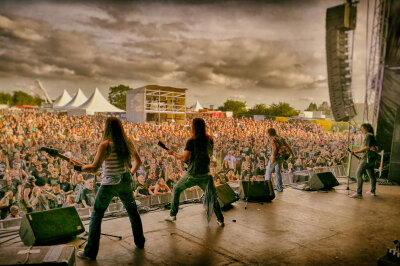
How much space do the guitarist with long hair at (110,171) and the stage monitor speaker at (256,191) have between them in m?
2.67

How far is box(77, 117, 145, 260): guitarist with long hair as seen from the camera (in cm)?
262

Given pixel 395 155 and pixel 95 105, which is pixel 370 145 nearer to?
pixel 395 155

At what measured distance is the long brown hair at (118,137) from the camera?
8.77 ft

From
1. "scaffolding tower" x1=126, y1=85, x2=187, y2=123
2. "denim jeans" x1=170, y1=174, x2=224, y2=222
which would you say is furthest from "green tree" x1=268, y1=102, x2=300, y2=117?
"denim jeans" x1=170, y1=174, x2=224, y2=222

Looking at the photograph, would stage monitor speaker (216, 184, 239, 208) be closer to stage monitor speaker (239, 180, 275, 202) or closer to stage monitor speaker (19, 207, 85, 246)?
stage monitor speaker (239, 180, 275, 202)

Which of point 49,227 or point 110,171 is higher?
point 110,171

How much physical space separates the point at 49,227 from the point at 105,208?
76 cm

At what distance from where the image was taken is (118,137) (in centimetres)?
270

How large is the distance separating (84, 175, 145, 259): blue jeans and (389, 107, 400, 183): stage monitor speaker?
7316mm

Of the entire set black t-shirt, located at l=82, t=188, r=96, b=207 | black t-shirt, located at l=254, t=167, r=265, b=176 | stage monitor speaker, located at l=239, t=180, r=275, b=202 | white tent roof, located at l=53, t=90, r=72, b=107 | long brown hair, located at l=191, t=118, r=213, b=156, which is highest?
white tent roof, located at l=53, t=90, r=72, b=107

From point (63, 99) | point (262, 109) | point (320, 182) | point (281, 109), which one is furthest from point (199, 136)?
point (281, 109)

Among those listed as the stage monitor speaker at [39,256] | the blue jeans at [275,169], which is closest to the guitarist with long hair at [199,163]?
the stage monitor speaker at [39,256]

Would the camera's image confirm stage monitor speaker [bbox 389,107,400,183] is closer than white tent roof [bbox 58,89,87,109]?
Yes

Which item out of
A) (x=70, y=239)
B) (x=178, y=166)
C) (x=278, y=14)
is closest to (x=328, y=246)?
(x=70, y=239)
